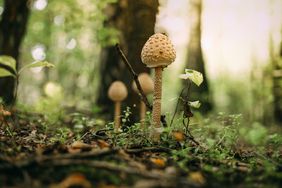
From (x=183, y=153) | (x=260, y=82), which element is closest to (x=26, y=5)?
(x=183, y=153)

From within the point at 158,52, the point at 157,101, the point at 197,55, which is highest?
the point at 197,55

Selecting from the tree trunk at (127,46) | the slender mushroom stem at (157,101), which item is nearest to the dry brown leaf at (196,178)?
the slender mushroom stem at (157,101)

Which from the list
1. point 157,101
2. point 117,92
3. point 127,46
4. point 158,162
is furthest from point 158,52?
point 127,46

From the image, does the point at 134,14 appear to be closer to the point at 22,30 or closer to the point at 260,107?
the point at 22,30

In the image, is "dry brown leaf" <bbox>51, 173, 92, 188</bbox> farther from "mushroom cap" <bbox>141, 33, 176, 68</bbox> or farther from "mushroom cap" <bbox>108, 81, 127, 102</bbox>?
"mushroom cap" <bbox>108, 81, 127, 102</bbox>

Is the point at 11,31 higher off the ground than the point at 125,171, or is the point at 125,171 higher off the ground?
the point at 11,31

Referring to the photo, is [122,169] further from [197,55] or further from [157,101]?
[197,55]

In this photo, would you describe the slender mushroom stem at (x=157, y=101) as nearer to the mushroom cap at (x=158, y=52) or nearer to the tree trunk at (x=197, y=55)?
the mushroom cap at (x=158, y=52)
